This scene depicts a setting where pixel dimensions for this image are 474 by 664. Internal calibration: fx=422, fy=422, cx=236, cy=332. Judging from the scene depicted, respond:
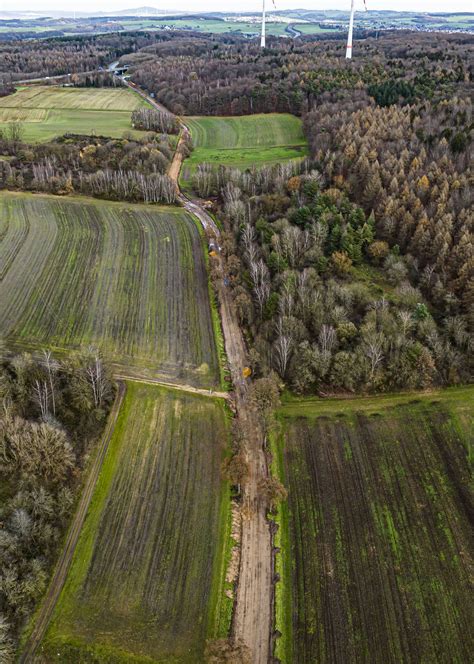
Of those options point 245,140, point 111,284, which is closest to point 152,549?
point 111,284

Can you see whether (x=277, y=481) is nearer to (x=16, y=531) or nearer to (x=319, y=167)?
(x=16, y=531)

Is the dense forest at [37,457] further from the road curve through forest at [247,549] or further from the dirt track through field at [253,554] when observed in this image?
the dirt track through field at [253,554]

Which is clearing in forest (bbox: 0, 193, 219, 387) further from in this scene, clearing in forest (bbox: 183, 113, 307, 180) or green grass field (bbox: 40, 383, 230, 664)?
clearing in forest (bbox: 183, 113, 307, 180)

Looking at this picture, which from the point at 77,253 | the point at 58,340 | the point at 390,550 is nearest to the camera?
the point at 390,550

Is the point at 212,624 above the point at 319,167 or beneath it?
beneath

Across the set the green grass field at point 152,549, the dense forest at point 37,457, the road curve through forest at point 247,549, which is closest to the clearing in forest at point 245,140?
the dense forest at point 37,457

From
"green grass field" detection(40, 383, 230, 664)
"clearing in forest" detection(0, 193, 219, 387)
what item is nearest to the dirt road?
"green grass field" detection(40, 383, 230, 664)

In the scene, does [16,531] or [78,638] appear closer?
[78,638]

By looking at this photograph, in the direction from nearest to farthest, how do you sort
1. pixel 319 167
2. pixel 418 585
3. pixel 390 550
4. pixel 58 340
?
pixel 418 585, pixel 390 550, pixel 58 340, pixel 319 167

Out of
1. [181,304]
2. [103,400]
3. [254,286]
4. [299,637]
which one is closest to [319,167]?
[254,286]
